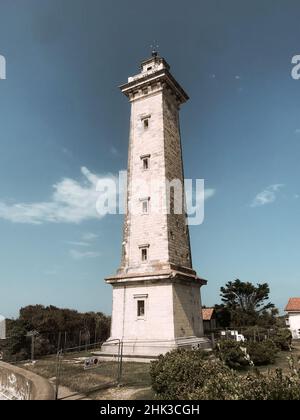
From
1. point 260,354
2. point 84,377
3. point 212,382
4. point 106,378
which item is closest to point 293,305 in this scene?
point 260,354

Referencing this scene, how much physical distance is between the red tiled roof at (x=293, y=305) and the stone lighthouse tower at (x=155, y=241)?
2662cm

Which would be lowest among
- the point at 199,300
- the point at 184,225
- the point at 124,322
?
the point at 124,322

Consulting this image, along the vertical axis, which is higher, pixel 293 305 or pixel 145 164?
pixel 145 164

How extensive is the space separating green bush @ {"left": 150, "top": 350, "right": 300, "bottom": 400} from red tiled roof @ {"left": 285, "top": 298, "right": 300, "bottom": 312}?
36838 millimetres

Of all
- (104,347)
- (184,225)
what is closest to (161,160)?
(184,225)

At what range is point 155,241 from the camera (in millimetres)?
19406

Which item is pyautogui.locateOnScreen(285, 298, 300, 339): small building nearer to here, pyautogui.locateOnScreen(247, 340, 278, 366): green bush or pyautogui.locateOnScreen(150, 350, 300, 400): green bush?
pyautogui.locateOnScreen(247, 340, 278, 366): green bush

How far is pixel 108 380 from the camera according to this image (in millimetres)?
12117

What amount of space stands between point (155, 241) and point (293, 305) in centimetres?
3176

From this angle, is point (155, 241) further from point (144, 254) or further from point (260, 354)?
point (260, 354)

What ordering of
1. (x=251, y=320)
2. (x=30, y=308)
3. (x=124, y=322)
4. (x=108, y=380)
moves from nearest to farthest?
(x=108, y=380) < (x=124, y=322) < (x=30, y=308) < (x=251, y=320)

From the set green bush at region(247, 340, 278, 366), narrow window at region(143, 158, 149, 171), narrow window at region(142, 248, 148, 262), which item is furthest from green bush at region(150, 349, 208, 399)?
narrow window at region(143, 158, 149, 171)

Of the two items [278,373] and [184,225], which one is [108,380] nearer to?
[278,373]

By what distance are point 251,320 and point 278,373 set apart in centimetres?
3343
